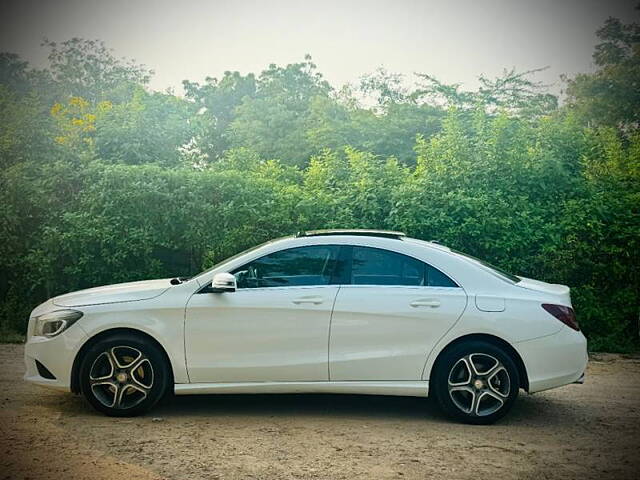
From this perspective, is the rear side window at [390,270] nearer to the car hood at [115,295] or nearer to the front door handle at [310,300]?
the front door handle at [310,300]

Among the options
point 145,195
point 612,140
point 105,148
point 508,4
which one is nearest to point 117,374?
point 145,195

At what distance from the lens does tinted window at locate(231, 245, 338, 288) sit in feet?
22.0

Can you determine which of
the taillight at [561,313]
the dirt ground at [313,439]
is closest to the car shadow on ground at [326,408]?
the dirt ground at [313,439]

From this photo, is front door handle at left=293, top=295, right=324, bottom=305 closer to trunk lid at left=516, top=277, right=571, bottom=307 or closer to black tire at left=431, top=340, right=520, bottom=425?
black tire at left=431, top=340, right=520, bottom=425

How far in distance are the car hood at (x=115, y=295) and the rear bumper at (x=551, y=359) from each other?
316 centimetres

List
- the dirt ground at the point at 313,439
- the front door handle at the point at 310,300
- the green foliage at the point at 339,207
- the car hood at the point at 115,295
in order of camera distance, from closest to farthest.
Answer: the dirt ground at the point at 313,439 → the front door handle at the point at 310,300 → the car hood at the point at 115,295 → the green foliage at the point at 339,207

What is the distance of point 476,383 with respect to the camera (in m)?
6.46

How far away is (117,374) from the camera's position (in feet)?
21.3

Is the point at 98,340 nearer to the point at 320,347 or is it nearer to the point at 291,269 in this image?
the point at 291,269

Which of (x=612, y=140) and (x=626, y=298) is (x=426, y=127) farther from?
(x=626, y=298)

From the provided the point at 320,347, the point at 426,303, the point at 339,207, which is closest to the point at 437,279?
the point at 426,303

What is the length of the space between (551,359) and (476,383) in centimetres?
67

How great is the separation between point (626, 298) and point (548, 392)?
3444 millimetres

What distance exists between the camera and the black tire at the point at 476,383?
6.45 metres
